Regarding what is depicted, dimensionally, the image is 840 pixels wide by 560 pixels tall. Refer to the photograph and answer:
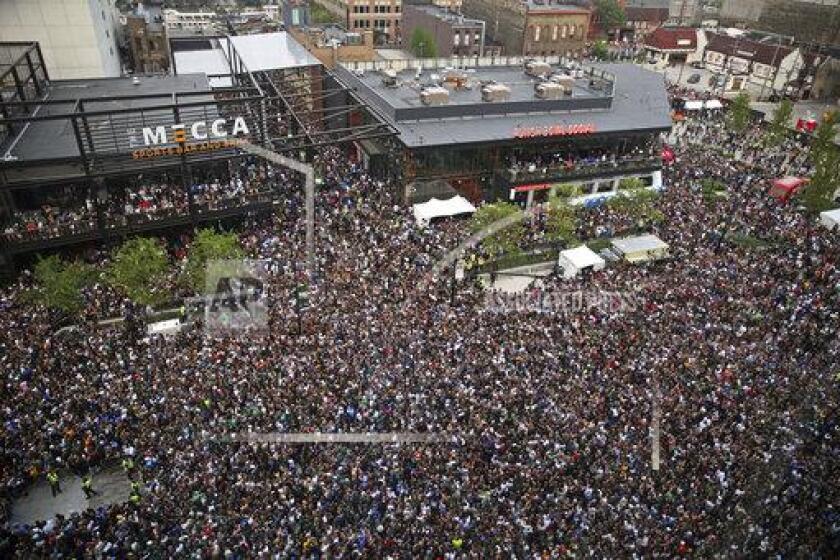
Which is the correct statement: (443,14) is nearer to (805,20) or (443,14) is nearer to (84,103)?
(805,20)

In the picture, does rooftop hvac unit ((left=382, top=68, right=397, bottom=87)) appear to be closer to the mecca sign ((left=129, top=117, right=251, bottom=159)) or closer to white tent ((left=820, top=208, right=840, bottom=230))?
the mecca sign ((left=129, top=117, right=251, bottom=159))

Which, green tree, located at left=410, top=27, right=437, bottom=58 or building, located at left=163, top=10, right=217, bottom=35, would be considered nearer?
building, located at left=163, top=10, right=217, bottom=35

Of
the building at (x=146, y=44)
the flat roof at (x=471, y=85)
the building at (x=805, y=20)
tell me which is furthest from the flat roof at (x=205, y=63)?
the building at (x=805, y=20)

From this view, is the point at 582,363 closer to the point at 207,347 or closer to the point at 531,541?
the point at 531,541

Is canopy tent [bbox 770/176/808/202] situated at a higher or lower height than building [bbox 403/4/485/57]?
lower

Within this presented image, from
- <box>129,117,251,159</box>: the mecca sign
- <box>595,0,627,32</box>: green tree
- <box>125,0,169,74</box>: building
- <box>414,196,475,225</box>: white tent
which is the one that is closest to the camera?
<box>129,117,251,159</box>: the mecca sign

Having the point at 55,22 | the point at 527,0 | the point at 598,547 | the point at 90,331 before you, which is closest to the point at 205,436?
the point at 90,331

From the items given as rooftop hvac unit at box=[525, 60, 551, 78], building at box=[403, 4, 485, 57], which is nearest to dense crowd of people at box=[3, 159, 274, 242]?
rooftop hvac unit at box=[525, 60, 551, 78]
